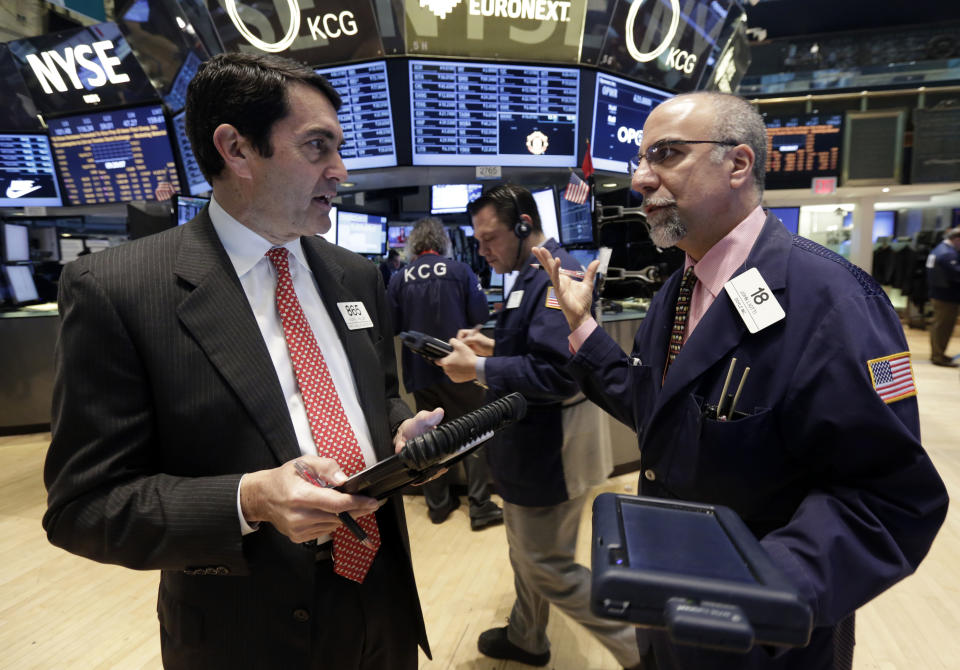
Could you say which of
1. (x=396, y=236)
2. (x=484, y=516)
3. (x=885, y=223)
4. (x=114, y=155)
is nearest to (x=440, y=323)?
(x=484, y=516)

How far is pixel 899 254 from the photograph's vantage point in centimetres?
998

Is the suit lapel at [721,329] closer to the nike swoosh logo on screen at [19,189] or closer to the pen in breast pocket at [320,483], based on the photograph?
the pen in breast pocket at [320,483]

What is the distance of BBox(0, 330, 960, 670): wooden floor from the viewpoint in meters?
2.13

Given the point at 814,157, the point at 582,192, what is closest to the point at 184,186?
the point at 582,192

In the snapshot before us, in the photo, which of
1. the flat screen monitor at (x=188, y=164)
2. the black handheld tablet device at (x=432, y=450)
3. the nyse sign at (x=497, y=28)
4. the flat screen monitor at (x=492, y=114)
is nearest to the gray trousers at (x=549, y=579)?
the black handheld tablet device at (x=432, y=450)

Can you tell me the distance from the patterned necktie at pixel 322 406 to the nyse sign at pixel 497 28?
2968 millimetres

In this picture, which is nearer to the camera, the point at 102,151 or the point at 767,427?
the point at 767,427

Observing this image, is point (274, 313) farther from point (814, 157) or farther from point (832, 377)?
point (814, 157)

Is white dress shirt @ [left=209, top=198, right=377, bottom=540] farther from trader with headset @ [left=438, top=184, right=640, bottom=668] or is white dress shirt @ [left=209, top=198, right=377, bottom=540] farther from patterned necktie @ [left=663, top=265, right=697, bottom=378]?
trader with headset @ [left=438, top=184, right=640, bottom=668]

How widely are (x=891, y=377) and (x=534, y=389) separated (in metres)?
1.15

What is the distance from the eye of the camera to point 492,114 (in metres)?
3.72

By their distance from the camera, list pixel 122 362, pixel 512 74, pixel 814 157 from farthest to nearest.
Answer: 1. pixel 814 157
2. pixel 512 74
3. pixel 122 362

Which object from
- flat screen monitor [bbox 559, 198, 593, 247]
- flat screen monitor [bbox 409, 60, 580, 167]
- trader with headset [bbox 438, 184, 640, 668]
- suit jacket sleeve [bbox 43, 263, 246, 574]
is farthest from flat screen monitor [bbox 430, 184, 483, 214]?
suit jacket sleeve [bbox 43, 263, 246, 574]

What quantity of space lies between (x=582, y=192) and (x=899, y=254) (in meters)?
10.4
